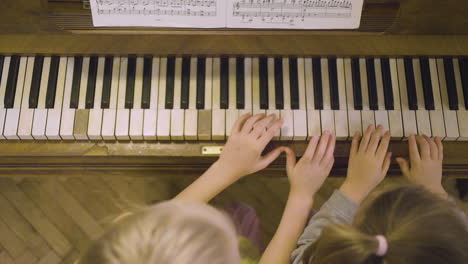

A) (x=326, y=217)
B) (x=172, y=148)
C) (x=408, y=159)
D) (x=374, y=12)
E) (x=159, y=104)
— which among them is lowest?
(x=326, y=217)

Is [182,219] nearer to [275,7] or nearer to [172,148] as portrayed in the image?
[172,148]

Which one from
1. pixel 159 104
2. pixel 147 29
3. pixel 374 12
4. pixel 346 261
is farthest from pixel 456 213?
pixel 147 29

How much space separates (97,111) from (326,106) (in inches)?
28.6

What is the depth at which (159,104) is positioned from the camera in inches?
51.7

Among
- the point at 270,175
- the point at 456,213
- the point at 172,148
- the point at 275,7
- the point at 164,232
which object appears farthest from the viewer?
the point at 270,175

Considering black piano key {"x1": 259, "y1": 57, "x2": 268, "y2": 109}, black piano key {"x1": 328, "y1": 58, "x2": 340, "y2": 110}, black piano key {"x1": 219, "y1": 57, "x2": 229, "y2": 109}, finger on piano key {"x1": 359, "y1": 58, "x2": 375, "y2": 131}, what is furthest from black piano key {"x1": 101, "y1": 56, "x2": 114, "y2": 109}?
finger on piano key {"x1": 359, "y1": 58, "x2": 375, "y2": 131}

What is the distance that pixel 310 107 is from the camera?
1.33m

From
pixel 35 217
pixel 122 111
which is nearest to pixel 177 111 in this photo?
pixel 122 111

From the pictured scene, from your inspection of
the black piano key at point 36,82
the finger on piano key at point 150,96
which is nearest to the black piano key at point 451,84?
the finger on piano key at point 150,96

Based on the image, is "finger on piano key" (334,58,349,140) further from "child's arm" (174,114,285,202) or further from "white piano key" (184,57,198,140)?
"white piano key" (184,57,198,140)

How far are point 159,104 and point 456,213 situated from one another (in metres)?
0.89

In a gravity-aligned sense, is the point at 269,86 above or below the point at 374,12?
below

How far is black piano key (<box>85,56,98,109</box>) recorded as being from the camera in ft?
4.28

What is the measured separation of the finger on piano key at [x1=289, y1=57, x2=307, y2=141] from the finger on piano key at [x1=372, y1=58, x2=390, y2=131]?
0.23 m
